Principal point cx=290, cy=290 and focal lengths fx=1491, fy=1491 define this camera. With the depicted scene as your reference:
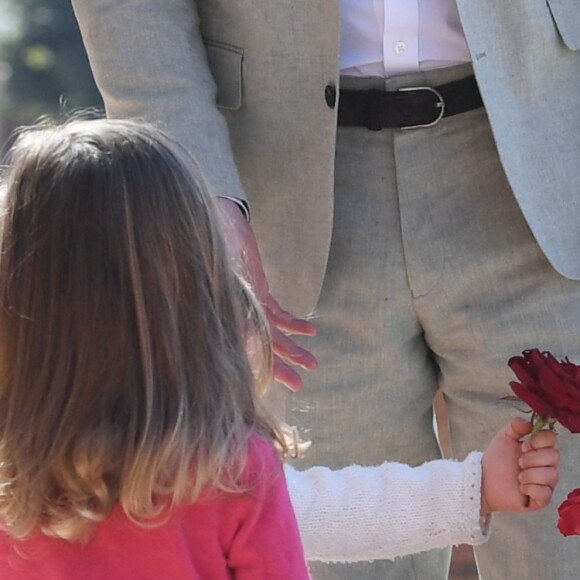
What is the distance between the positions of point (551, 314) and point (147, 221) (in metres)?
0.79

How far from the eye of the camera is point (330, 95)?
7.49ft

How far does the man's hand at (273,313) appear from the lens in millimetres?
2168

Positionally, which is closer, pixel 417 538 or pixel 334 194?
pixel 417 538

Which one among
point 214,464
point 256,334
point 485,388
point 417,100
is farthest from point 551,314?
point 214,464

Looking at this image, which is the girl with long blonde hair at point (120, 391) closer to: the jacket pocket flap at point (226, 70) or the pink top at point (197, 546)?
the pink top at point (197, 546)

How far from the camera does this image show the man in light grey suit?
2.24 m

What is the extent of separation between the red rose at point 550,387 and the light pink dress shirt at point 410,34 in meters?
0.65

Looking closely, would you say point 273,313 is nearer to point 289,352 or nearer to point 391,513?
point 289,352

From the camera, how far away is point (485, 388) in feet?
7.65

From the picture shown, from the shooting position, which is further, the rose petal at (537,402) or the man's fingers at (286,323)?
the man's fingers at (286,323)

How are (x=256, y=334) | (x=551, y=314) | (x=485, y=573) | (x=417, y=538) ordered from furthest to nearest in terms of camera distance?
(x=485, y=573)
(x=551, y=314)
(x=417, y=538)
(x=256, y=334)

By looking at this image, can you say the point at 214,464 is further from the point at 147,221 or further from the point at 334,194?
the point at 334,194

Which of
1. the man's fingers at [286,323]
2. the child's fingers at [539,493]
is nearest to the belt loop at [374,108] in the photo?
the man's fingers at [286,323]

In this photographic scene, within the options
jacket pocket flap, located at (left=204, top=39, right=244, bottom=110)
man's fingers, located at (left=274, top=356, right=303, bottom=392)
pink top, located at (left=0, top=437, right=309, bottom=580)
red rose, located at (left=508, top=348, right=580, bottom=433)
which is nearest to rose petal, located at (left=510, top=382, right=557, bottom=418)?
red rose, located at (left=508, top=348, right=580, bottom=433)
